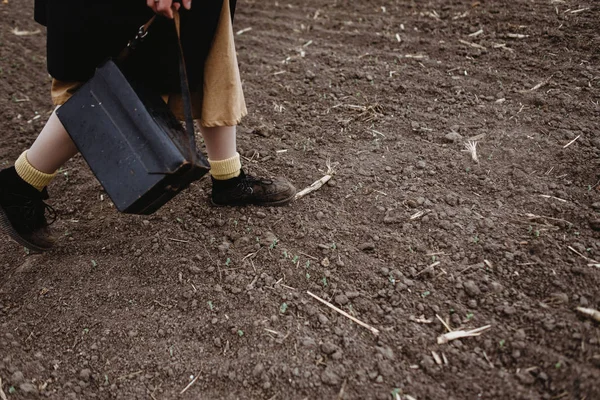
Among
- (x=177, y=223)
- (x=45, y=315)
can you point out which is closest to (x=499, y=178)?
(x=177, y=223)

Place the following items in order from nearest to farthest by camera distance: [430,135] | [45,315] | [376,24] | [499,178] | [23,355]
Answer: [23,355] → [45,315] → [499,178] → [430,135] → [376,24]

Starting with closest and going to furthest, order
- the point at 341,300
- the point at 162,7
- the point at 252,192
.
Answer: the point at 162,7, the point at 341,300, the point at 252,192

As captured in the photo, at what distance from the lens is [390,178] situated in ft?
7.56

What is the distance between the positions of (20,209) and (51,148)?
0.97ft

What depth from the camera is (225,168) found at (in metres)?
2.07

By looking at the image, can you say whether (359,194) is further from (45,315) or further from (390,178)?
(45,315)

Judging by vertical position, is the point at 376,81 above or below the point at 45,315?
above

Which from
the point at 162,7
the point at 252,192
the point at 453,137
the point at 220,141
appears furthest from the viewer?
the point at 453,137

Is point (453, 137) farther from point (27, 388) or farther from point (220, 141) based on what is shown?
point (27, 388)

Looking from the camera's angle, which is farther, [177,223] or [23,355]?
[177,223]

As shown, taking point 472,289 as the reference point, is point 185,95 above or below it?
above

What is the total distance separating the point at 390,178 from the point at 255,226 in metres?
0.68

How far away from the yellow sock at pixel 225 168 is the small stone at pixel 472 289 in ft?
3.36

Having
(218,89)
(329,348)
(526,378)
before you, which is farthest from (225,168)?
(526,378)
